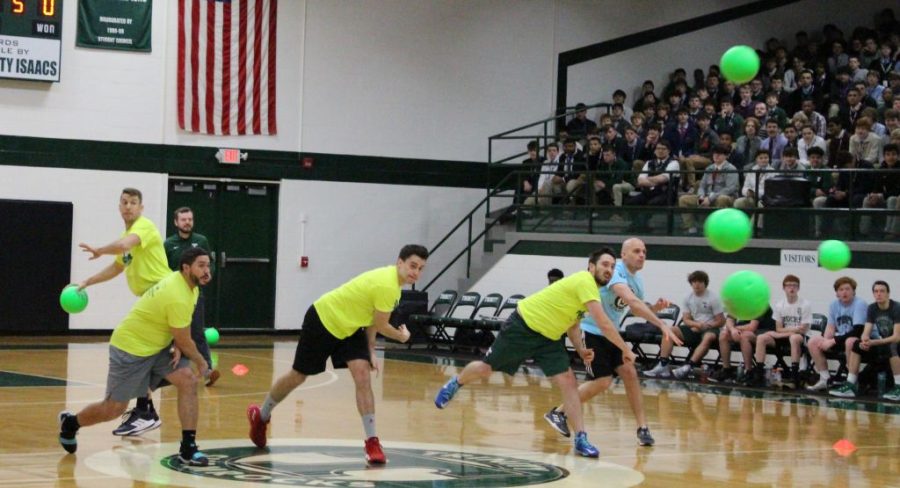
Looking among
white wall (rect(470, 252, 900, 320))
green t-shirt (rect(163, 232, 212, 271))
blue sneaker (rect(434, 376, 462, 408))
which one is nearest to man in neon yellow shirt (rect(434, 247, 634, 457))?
blue sneaker (rect(434, 376, 462, 408))

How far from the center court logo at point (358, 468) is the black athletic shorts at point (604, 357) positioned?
5.58ft

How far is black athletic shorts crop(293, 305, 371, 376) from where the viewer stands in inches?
436

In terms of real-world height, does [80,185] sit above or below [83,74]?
below

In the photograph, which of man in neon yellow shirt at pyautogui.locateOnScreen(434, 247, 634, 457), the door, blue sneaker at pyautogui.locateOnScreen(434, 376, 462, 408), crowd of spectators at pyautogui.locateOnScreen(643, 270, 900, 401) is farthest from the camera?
the door

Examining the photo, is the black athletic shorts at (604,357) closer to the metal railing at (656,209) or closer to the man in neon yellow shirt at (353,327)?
the man in neon yellow shirt at (353,327)

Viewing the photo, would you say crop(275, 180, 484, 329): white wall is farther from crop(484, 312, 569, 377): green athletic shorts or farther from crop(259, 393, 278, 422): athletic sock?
crop(259, 393, 278, 422): athletic sock

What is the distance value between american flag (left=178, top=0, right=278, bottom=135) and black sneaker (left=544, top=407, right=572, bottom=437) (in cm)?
1477

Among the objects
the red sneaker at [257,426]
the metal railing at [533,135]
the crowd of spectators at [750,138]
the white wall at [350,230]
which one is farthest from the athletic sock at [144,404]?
the metal railing at [533,135]

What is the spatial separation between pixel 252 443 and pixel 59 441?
1558 mm

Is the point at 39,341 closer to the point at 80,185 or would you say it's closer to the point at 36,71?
the point at 80,185

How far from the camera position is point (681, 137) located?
24594 millimetres

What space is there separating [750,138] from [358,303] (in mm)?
12920

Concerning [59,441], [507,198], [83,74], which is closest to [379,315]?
[59,441]

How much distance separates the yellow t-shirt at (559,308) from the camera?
39.3ft
